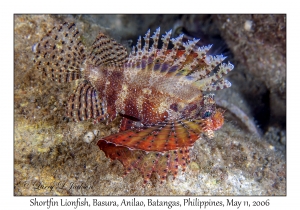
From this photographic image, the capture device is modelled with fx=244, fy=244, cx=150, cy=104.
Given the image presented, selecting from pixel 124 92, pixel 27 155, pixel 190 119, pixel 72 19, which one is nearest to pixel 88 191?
pixel 27 155

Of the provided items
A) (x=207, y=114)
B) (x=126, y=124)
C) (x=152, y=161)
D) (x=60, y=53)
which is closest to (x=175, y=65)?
(x=207, y=114)

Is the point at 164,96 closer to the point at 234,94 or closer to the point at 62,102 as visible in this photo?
the point at 62,102

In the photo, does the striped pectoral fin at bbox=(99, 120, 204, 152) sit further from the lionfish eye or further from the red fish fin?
the red fish fin

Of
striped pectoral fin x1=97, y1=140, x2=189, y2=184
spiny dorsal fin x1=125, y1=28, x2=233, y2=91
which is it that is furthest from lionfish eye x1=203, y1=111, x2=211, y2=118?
striped pectoral fin x1=97, y1=140, x2=189, y2=184

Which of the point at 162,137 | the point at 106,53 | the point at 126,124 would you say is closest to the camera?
the point at 162,137

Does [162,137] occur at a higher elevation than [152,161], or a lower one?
higher

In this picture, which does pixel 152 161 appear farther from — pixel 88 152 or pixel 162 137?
pixel 88 152
